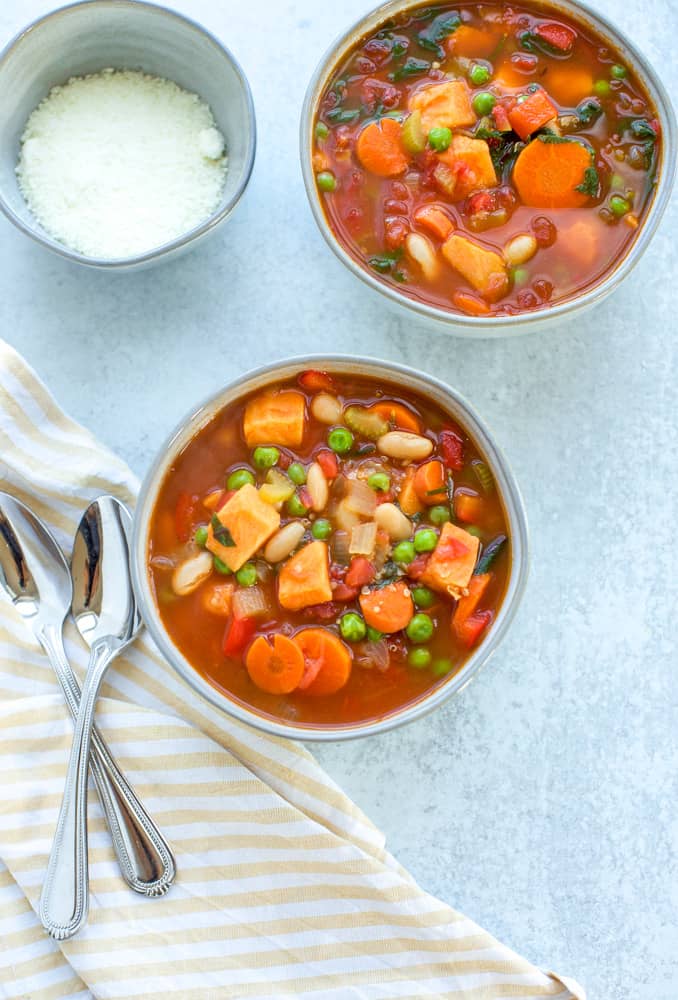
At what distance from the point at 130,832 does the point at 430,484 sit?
123cm

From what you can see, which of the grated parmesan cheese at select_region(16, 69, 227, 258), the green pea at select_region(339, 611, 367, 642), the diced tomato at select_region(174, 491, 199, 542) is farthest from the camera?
the grated parmesan cheese at select_region(16, 69, 227, 258)

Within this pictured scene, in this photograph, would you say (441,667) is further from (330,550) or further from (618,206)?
(618,206)

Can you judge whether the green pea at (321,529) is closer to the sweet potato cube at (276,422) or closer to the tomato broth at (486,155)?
the sweet potato cube at (276,422)

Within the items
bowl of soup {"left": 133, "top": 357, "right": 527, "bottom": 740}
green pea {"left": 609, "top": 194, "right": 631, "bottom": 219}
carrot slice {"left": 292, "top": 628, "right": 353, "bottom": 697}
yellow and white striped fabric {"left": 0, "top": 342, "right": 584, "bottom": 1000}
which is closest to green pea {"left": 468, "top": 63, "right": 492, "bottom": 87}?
green pea {"left": 609, "top": 194, "right": 631, "bottom": 219}

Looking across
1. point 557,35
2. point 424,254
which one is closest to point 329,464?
point 424,254

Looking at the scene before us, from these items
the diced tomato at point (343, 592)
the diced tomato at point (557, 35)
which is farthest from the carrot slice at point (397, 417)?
the diced tomato at point (557, 35)

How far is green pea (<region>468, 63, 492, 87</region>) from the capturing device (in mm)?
3078

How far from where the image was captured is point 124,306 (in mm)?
3348

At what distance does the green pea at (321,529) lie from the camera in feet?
9.46

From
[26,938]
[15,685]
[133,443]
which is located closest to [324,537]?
[133,443]

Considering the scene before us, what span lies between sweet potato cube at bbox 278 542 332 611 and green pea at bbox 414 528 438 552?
0.24 meters

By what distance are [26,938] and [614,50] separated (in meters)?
2.88

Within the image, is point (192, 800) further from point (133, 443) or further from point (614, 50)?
point (614, 50)

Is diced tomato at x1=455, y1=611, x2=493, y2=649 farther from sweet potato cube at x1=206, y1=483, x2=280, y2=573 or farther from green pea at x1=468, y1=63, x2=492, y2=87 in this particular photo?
green pea at x1=468, y1=63, x2=492, y2=87
